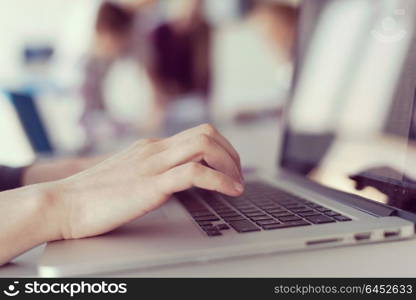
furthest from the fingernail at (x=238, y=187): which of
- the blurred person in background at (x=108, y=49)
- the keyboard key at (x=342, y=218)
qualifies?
the blurred person in background at (x=108, y=49)

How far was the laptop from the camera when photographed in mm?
502

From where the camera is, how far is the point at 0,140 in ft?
5.41

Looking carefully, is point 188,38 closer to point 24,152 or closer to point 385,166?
point 24,152

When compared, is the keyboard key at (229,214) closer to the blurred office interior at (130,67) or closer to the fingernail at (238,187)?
the fingernail at (238,187)

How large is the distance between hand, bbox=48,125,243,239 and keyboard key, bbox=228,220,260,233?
33mm

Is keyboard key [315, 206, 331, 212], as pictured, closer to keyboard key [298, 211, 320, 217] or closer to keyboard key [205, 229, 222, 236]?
keyboard key [298, 211, 320, 217]

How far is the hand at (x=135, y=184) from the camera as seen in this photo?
53 centimetres

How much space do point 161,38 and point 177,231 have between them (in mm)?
2753

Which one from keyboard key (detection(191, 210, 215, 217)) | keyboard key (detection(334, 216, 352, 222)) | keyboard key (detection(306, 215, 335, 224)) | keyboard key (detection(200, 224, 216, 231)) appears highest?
keyboard key (detection(334, 216, 352, 222))

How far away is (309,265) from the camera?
1.59ft

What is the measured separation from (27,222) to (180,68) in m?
2.54

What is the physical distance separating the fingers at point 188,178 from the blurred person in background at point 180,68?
6.16 ft

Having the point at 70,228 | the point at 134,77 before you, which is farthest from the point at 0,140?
the point at 134,77

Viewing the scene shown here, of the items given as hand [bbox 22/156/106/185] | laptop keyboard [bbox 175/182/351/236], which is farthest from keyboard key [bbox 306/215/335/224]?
hand [bbox 22/156/106/185]
